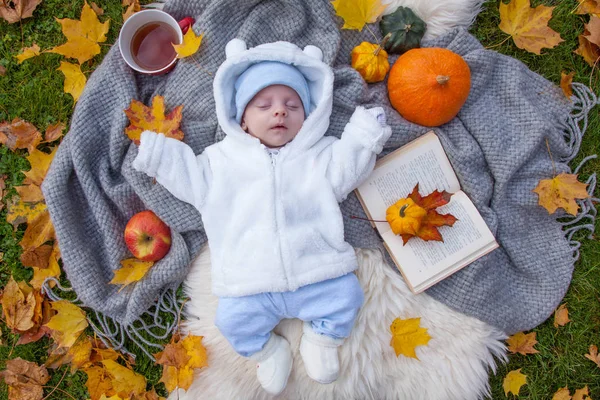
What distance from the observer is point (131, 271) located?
179 cm

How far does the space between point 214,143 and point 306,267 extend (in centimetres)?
60

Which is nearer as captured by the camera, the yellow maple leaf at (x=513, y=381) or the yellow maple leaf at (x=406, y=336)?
the yellow maple leaf at (x=406, y=336)

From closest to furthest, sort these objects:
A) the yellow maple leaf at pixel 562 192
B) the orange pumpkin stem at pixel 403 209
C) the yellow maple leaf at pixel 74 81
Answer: the orange pumpkin stem at pixel 403 209
the yellow maple leaf at pixel 562 192
the yellow maple leaf at pixel 74 81

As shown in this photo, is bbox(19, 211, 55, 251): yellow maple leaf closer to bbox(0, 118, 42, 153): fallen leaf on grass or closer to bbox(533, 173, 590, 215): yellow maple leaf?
bbox(0, 118, 42, 153): fallen leaf on grass

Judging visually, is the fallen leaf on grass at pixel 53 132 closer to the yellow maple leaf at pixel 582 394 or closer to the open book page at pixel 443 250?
the open book page at pixel 443 250

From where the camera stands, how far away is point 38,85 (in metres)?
1.97

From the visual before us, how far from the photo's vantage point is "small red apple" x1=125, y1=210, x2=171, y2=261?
1723mm

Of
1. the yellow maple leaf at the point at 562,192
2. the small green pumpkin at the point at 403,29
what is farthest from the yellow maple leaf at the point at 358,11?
the yellow maple leaf at the point at 562,192

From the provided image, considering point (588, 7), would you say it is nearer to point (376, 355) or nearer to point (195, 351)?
point (376, 355)

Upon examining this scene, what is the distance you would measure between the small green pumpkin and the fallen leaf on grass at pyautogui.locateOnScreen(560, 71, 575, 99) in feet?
2.11

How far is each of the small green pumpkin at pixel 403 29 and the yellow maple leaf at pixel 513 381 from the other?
140cm

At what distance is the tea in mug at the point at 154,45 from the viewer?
1778 mm

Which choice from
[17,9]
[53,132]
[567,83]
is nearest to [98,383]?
[53,132]

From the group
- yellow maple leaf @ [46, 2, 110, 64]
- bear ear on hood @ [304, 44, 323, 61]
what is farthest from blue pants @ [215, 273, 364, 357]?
yellow maple leaf @ [46, 2, 110, 64]
